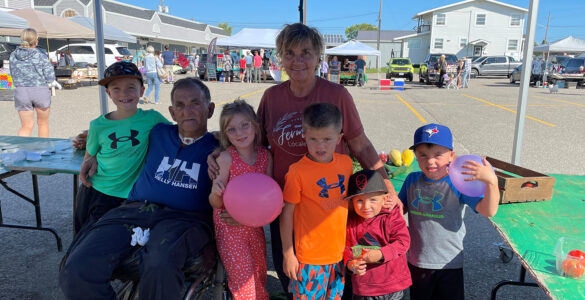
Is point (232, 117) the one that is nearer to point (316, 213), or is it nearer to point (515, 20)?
point (316, 213)

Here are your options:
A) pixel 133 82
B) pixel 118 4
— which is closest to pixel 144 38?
pixel 118 4

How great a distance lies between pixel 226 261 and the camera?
2277 millimetres

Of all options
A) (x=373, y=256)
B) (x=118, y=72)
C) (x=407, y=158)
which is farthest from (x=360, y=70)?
(x=373, y=256)

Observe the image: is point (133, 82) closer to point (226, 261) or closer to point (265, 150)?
point (265, 150)

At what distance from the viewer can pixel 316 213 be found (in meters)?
2.09

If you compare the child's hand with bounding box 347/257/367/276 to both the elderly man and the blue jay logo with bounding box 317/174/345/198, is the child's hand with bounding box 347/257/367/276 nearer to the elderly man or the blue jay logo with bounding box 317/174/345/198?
the blue jay logo with bounding box 317/174/345/198

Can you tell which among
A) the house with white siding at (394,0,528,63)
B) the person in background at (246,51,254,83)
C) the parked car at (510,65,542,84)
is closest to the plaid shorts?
the person in background at (246,51,254,83)

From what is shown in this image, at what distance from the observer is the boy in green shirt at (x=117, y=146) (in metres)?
2.63

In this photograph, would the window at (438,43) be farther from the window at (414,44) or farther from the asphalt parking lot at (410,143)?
the asphalt parking lot at (410,143)

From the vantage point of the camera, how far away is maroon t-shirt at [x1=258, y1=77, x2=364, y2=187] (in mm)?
2336

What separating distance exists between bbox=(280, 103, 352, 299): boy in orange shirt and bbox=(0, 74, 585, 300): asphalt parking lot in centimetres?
112

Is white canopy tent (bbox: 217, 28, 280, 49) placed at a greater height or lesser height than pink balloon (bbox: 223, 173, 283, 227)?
greater

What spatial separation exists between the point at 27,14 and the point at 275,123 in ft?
58.3

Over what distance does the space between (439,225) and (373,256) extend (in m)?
0.48
